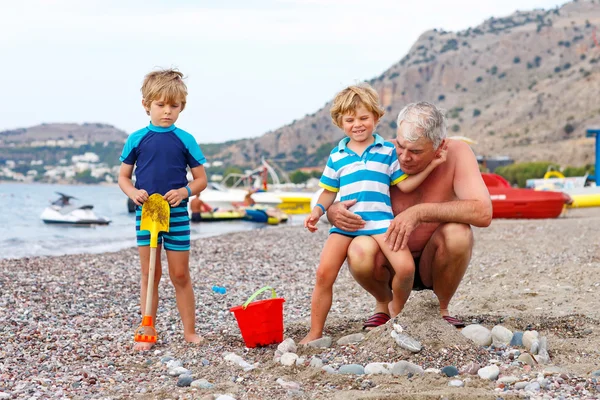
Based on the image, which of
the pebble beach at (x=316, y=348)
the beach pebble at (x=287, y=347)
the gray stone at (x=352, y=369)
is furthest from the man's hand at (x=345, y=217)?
the gray stone at (x=352, y=369)

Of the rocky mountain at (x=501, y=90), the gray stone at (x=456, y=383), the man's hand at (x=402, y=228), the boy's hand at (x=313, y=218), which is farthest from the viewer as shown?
the rocky mountain at (x=501, y=90)

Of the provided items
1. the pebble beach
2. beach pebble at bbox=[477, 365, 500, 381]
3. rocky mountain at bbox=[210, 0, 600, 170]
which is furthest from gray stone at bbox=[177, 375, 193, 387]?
rocky mountain at bbox=[210, 0, 600, 170]

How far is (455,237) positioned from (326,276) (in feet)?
2.72

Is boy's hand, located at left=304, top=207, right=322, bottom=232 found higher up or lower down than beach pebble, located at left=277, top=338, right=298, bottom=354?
higher up

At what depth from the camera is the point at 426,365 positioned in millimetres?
3510

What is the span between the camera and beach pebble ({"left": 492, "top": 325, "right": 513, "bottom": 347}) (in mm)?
3910

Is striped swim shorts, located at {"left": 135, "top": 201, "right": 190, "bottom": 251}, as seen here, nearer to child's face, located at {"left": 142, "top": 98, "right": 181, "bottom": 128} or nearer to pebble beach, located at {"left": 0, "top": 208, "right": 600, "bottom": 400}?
child's face, located at {"left": 142, "top": 98, "right": 181, "bottom": 128}

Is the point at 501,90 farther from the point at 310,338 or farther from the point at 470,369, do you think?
the point at 470,369

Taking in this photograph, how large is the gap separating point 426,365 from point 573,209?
22174 mm

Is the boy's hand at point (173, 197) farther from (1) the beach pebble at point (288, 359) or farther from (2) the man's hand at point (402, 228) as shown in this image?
(2) the man's hand at point (402, 228)

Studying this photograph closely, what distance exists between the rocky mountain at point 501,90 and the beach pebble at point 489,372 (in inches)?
2530

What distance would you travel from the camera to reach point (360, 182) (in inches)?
158

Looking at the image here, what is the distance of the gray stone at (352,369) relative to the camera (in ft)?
11.3

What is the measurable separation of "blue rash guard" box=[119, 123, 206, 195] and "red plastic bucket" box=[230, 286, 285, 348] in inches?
38.0
